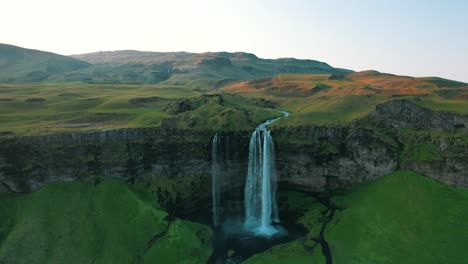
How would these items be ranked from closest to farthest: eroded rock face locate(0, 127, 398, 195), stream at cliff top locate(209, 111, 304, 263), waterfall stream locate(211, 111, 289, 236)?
1. eroded rock face locate(0, 127, 398, 195)
2. stream at cliff top locate(209, 111, 304, 263)
3. waterfall stream locate(211, 111, 289, 236)

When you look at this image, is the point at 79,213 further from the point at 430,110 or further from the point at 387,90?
the point at 387,90

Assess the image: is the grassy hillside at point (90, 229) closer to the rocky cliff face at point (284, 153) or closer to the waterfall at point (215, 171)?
the rocky cliff face at point (284, 153)

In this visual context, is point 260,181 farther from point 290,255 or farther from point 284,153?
point 290,255

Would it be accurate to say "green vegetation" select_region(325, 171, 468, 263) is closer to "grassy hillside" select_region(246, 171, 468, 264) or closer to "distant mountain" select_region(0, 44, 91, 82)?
"grassy hillside" select_region(246, 171, 468, 264)

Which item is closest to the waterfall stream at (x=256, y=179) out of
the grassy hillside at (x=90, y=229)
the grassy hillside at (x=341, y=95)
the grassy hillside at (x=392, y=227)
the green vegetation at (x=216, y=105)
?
the green vegetation at (x=216, y=105)

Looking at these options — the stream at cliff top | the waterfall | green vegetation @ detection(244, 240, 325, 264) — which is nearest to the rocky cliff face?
the waterfall

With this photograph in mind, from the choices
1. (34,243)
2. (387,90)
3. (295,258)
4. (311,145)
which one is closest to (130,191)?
(34,243)

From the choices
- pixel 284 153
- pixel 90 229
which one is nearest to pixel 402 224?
pixel 284 153
